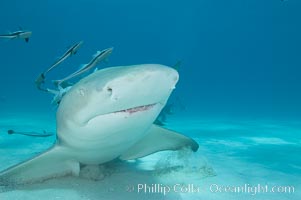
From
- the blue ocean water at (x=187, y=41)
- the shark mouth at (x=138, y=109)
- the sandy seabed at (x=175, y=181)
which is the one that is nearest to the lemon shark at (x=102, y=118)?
the shark mouth at (x=138, y=109)

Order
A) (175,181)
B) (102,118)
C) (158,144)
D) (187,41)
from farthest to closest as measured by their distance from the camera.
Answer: (187,41)
(158,144)
(175,181)
(102,118)

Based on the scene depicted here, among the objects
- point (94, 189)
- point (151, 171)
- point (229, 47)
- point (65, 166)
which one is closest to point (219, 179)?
point (151, 171)

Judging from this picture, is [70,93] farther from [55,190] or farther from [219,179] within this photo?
[219,179]

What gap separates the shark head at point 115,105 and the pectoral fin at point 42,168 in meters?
0.34

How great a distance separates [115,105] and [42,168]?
1635 millimetres

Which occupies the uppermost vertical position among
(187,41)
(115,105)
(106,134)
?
(187,41)

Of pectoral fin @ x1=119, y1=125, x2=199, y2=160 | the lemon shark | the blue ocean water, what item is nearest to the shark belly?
the lemon shark

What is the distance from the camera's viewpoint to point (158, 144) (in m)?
4.12

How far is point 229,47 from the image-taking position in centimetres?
11475

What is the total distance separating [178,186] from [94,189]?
1.04 metres

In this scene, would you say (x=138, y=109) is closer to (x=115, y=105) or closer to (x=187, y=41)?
(x=115, y=105)

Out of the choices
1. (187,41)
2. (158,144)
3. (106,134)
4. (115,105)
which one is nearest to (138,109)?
(115,105)

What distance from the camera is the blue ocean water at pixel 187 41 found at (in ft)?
250

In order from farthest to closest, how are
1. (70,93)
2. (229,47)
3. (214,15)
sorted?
(229,47), (214,15), (70,93)
